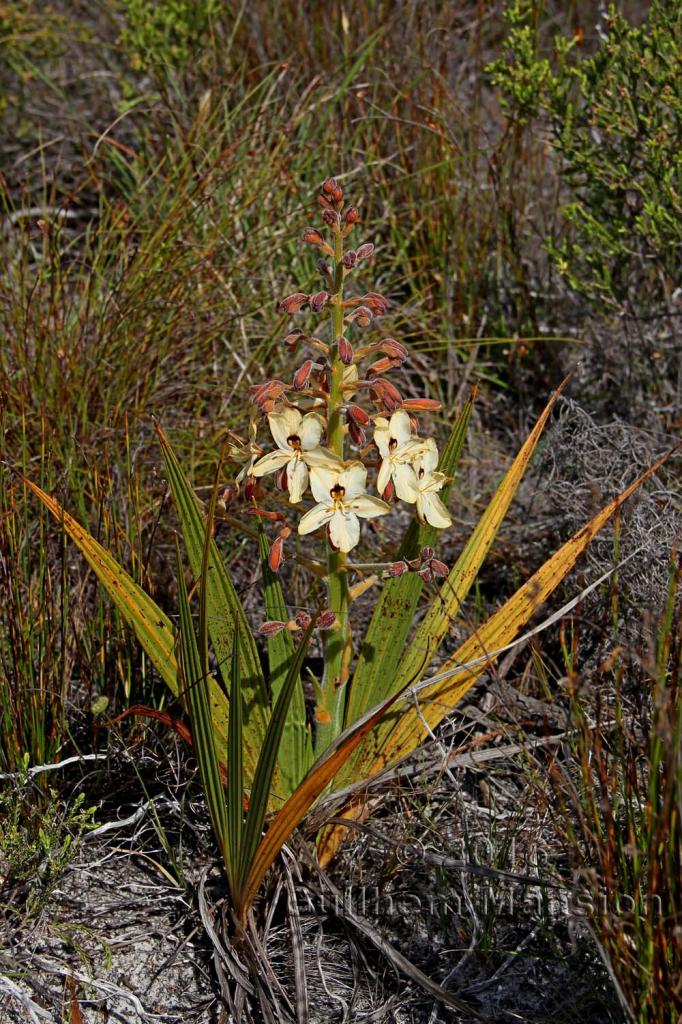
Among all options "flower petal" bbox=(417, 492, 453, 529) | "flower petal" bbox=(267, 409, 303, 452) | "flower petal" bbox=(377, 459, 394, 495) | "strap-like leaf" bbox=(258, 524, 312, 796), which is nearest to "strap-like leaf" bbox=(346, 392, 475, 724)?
"strap-like leaf" bbox=(258, 524, 312, 796)

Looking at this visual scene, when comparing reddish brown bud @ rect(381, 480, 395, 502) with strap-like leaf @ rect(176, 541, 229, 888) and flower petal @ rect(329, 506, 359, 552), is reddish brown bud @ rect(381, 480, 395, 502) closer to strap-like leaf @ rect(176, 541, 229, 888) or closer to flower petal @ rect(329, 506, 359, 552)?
flower petal @ rect(329, 506, 359, 552)

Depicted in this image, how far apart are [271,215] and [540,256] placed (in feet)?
3.27

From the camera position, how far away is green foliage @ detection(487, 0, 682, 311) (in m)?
2.95

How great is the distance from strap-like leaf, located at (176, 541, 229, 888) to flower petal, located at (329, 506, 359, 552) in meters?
0.27

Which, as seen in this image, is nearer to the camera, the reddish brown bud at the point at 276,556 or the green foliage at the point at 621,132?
the reddish brown bud at the point at 276,556

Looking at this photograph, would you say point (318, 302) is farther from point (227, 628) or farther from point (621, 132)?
point (621, 132)

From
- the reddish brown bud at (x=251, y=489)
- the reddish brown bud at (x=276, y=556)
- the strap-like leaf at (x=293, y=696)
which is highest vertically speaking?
the reddish brown bud at (x=251, y=489)

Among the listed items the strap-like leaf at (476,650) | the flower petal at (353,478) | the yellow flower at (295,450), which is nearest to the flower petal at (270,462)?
the yellow flower at (295,450)

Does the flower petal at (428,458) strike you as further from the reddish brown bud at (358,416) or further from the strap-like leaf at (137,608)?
the strap-like leaf at (137,608)

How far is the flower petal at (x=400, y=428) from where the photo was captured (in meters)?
1.77

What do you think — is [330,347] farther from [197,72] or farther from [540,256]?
[197,72]

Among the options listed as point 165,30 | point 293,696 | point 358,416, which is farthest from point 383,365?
point 165,30

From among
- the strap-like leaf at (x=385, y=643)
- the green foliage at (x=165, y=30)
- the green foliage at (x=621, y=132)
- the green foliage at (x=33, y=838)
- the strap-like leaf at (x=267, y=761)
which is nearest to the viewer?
the strap-like leaf at (x=267, y=761)

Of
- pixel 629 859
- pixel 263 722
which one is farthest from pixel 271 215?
pixel 629 859
